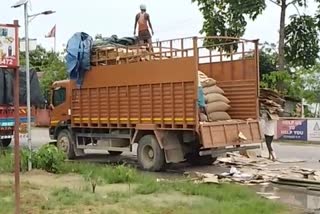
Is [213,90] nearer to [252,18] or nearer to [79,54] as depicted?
[79,54]

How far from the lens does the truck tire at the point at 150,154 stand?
1554 centimetres

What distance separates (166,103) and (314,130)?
547 inches

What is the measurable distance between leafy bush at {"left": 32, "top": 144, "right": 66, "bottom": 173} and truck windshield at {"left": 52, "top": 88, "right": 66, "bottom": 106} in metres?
4.70

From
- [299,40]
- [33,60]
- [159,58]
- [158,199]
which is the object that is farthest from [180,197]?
[33,60]

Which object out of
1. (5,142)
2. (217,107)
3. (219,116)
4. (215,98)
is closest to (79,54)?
(215,98)

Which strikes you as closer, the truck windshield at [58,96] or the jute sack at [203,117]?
the jute sack at [203,117]

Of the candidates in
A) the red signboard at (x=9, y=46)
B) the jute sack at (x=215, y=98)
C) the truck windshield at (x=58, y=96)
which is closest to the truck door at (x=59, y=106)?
the truck windshield at (x=58, y=96)

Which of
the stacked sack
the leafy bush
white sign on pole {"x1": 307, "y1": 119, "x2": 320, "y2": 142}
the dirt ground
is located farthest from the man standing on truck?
white sign on pole {"x1": 307, "y1": 119, "x2": 320, "y2": 142}

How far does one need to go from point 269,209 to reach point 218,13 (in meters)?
25.3

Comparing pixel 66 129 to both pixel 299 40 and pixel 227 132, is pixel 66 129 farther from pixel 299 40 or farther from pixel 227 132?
pixel 299 40

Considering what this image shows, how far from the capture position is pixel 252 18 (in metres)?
32.0

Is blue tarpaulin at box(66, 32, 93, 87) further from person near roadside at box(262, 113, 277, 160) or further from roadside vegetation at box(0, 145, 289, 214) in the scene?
person near roadside at box(262, 113, 277, 160)

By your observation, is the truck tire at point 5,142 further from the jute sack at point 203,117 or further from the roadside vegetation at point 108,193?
the jute sack at point 203,117

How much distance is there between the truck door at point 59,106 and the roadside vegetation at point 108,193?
441 centimetres
